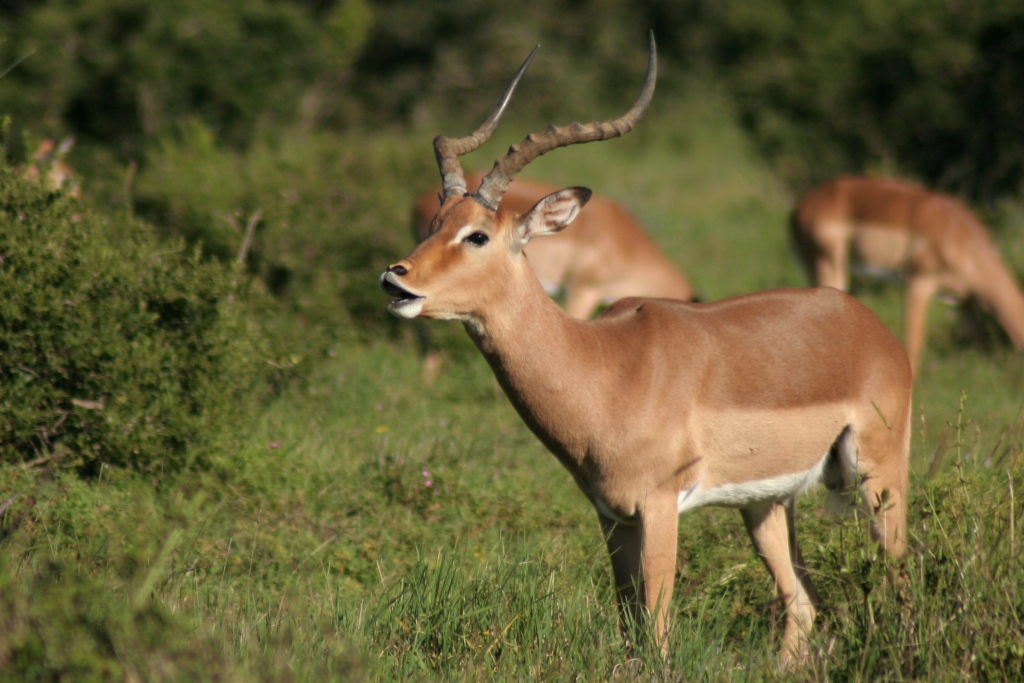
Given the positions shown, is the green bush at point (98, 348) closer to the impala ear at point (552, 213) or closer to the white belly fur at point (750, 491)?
the impala ear at point (552, 213)

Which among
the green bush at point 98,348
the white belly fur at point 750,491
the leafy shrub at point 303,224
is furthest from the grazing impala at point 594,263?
the white belly fur at point 750,491

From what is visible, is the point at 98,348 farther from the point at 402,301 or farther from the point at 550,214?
the point at 550,214

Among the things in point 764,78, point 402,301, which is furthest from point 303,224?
point 764,78

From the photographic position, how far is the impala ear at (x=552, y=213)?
4340mm

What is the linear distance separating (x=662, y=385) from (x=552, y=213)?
780mm

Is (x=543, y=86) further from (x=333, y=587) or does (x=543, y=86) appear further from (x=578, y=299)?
(x=333, y=587)

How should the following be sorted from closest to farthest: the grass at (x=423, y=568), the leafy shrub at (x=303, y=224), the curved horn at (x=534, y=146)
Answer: the grass at (x=423, y=568) < the curved horn at (x=534, y=146) < the leafy shrub at (x=303, y=224)

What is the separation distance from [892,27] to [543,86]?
6943 mm

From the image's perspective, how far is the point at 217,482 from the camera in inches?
205

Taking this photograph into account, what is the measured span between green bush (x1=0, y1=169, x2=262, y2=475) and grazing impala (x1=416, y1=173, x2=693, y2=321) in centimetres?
393

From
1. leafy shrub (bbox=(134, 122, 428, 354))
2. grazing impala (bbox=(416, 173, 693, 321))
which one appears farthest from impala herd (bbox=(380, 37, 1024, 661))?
grazing impala (bbox=(416, 173, 693, 321))

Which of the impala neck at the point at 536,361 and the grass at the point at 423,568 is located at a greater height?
the impala neck at the point at 536,361

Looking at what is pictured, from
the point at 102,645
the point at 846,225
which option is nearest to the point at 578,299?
the point at 846,225

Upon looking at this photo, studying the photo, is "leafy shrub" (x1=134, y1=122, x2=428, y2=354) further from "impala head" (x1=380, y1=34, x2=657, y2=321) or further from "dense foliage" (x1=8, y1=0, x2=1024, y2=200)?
"dense foliage" (x1=8, y1=0, x2=1024, y2=200)
